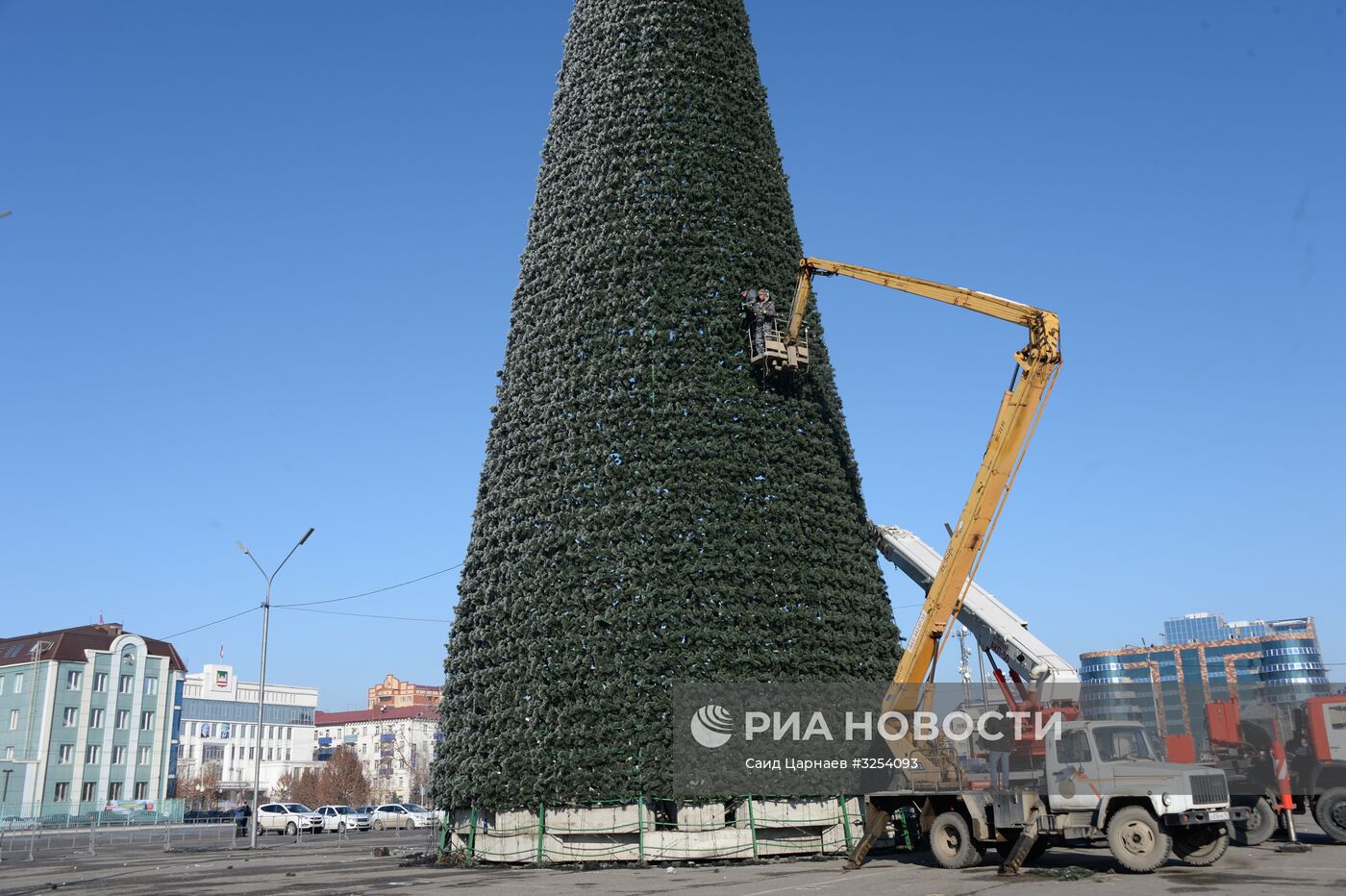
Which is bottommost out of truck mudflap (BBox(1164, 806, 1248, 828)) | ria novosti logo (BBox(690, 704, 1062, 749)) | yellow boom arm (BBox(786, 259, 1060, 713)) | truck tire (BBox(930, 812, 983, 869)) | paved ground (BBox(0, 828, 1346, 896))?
paved ground (BBox(0, 828, 1346, 896))

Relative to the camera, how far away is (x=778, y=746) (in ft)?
59.6

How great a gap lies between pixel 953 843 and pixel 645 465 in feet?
27.8

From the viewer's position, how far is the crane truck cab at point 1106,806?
48.6 feet

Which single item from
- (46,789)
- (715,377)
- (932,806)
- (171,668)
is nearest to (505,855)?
(932,806)

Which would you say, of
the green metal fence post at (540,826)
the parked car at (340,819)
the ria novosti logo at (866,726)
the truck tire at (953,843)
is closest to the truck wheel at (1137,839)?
the ria novosti logo at (866,726)

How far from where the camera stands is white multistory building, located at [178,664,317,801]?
12544 cm

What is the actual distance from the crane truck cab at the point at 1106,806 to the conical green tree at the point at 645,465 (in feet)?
12.7

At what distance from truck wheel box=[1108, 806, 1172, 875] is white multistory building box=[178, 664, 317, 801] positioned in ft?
407

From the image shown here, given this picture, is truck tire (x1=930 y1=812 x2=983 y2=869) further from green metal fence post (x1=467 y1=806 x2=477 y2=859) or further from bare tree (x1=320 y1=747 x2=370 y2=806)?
bare tree (x1=320 y1=747 x2=370 y2=806)

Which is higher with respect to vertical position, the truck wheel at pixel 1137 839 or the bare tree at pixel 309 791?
the truck wheel at pixel 1137 839

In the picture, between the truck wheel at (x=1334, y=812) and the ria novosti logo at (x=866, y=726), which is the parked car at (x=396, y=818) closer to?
the ria novosti logo at (x=866, y=726)

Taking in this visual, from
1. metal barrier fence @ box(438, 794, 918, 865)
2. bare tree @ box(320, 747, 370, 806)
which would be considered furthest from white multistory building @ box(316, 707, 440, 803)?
metal barrier fence @ box(438, 794, 918, 865)

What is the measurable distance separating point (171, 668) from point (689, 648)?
74.1 metres

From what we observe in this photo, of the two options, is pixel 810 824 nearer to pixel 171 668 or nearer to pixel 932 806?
pixel 932 806
